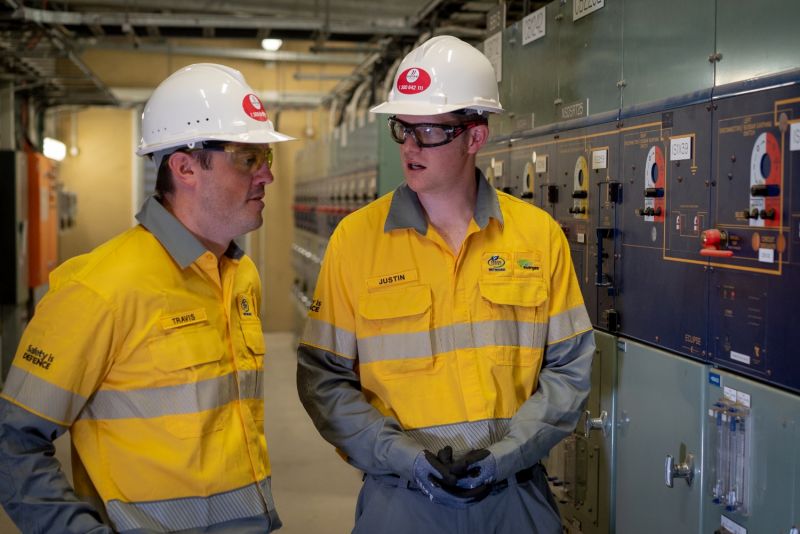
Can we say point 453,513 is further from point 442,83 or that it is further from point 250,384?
point 442,83

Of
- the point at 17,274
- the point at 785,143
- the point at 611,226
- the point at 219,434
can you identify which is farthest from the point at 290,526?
the point at 17,274

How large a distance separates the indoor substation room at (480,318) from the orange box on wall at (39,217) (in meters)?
5.73

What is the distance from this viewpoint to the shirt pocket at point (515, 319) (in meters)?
2.11

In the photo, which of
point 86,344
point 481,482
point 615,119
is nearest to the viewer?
point 86,344

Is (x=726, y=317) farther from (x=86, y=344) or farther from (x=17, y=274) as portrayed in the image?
(x=17, y=274)

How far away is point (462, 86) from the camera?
228 cm

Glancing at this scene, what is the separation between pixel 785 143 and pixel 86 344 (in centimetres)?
162

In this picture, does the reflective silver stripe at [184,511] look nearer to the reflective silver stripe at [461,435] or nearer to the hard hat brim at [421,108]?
the reflective silver stripe at [461,435]

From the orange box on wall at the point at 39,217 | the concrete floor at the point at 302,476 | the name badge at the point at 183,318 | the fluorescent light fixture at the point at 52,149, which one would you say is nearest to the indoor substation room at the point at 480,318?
the name badge at the point at 183,318

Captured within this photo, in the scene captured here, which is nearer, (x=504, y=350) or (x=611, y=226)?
(x=504, y=350)

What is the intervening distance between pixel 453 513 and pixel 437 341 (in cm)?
42

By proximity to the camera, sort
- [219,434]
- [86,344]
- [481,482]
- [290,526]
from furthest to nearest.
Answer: [290,526] → [481,482] → [219,434] → [86,344]

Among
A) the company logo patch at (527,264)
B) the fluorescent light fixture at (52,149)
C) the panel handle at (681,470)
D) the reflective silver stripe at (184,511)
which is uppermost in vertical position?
the fluorescent light fixture at (52,149)

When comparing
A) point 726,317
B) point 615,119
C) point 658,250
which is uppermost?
point 615,119
